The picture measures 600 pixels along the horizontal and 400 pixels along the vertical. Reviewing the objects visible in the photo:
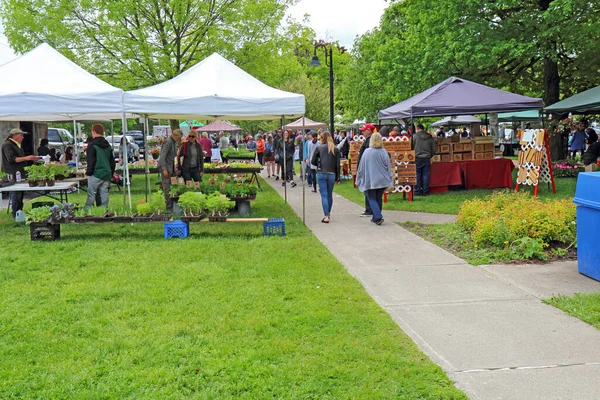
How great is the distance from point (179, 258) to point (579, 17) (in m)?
14.8

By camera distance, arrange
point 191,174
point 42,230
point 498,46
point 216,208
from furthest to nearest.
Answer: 1. point 498,46
2. point 191,174
3. point 216,208
4. point 42,230

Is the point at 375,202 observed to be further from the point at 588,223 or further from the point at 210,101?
the point at 588,223

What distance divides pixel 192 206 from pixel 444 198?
716 centimetres

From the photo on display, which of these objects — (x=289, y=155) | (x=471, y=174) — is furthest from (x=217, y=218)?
(x=289, y=155)

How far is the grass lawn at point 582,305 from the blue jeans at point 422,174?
9230mm

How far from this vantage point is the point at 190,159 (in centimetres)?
1293

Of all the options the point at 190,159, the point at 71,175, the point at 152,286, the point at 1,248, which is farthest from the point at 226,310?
the point at 71,175

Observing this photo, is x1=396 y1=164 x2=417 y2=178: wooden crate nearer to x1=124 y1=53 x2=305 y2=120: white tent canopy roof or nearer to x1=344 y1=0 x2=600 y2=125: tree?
x1=124 y1=53 x2=305 y2=120: white tent canopy roof

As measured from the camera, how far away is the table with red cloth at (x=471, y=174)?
50.9 feet

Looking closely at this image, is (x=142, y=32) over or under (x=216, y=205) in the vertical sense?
over

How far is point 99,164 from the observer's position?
1104 centimetres

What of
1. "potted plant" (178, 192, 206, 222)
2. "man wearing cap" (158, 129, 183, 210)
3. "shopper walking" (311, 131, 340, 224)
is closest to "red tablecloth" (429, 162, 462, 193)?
"shopper walking" (311, 131, 340, 224)

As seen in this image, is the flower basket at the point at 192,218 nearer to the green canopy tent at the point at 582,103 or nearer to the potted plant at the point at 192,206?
the potted plant at the point at 192,206

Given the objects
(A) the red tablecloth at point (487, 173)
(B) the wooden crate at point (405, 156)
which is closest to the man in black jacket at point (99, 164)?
(B) the wooden crate at point (405, 156)
